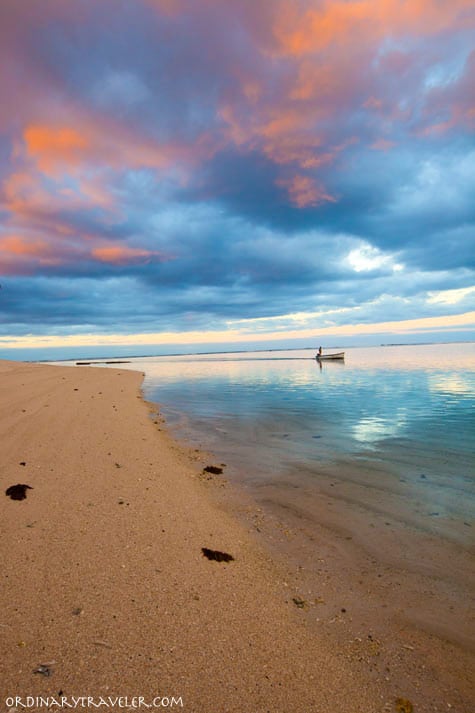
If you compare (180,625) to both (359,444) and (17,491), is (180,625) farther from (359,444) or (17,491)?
(359,444)

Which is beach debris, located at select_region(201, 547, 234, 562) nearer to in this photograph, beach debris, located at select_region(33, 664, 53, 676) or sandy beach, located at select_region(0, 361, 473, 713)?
sandy beach, located at select_region(0, 361, 473, 713)

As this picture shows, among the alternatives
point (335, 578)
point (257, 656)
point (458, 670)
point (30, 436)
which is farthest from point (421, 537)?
point (30, 436)

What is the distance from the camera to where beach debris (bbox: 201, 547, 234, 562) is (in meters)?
5.18

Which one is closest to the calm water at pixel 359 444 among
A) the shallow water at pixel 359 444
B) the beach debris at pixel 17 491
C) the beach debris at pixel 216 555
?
the shallow water at pixel 359 444

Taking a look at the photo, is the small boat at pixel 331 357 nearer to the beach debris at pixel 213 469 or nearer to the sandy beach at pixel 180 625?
the beach debris at pixel 213 469

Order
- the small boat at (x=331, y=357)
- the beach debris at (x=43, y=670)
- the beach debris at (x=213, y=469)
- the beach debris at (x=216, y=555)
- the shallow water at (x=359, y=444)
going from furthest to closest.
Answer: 1. the small boat at (x=331, y=357)
2. the beach debris at (x=213, y=469)
3. the shallow water at (x=359, y=444)
4. the beach debris at (x=216, y=555)
5. the beach debris at (x=43, y=670)

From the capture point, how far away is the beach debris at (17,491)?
6531 mm

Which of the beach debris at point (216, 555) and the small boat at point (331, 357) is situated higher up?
the small boat at point (331, 357)

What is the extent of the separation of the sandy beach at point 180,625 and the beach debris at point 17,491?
0.09 m

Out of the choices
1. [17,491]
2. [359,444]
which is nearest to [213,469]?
[17,491]

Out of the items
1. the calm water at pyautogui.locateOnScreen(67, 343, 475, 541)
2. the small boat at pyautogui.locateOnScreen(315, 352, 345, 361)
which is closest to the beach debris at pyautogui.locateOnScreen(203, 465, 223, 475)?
the calm water at pyautogui.locateOnScreen(67, 343, 475, 541)

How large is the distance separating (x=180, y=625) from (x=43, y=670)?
1237 millimetres

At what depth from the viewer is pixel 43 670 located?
306cm

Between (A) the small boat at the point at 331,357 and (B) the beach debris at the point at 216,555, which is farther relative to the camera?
(A) the small boat at the point at 331,357
